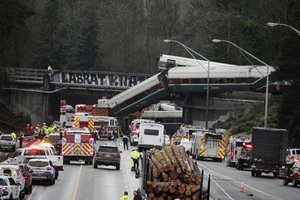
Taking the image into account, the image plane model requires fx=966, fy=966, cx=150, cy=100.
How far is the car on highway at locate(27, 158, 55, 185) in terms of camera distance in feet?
148

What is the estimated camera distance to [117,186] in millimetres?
46562

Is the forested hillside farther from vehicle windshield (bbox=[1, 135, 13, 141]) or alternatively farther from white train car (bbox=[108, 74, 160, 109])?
vehicle windshield (bbox=[1, 135, 13, 141])

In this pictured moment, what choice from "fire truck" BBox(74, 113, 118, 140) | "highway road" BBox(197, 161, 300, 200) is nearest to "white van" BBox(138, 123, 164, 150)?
"highway road" BBox(197, 161, 300, 200)

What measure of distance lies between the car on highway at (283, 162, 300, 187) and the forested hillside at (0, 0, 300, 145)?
4275cm

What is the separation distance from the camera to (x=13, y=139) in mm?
70125

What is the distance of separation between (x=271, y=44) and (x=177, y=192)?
73.9 metres

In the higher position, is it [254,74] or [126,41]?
[126,41]

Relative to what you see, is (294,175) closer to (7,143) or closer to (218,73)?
(7,143)

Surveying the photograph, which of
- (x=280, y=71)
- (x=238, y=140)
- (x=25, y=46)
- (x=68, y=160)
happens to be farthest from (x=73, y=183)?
(x=25, y=46)

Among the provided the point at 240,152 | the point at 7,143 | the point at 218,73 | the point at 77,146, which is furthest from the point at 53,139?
the point at 218,73

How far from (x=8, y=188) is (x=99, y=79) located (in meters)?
81.1

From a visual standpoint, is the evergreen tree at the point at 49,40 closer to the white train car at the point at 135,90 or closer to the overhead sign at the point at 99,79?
the overhead sign at the point at 99,79

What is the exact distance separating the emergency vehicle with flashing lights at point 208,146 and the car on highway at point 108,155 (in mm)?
17491

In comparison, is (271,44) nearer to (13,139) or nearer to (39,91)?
(39,91)
